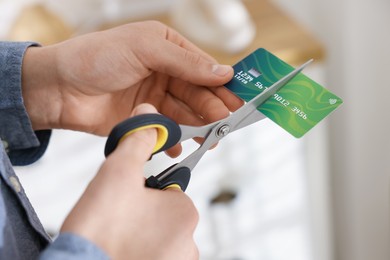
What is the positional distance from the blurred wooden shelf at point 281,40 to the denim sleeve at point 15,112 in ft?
1.66

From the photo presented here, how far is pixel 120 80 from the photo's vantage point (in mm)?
664

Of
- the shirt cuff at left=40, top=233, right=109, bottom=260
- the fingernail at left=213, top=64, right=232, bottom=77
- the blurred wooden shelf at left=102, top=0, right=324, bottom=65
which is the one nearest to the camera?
the shirt cuff at left=40, top=233, right=109, bottom=260

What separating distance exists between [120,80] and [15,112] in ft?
0.43

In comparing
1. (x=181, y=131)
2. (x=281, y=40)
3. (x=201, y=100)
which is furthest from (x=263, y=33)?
(x=181, y=131)

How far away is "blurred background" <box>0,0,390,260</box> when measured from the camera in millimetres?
1147

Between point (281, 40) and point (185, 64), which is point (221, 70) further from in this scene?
point (281, 40)

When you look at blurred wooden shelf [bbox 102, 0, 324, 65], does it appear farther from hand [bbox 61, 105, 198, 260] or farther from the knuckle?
hand [bbox 61, 105, 198, 260]

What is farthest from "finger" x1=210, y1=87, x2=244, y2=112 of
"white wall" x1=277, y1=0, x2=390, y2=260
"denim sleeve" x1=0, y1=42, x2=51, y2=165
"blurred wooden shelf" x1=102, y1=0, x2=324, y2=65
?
"white wall" x1=277, y1=0, x2=390, y2=260

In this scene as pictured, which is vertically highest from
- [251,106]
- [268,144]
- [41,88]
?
[251,106]

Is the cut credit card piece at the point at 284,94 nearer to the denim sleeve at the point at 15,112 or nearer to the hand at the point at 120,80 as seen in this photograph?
the hand at the point at 120,80

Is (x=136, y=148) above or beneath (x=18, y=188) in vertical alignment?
above

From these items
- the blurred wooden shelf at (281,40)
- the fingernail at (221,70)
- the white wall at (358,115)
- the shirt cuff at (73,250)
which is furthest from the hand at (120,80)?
the white wall at (358,115)

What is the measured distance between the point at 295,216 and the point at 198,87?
695 mm

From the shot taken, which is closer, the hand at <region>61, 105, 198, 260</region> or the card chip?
the hand at <region>61, 105, 198, 260</region>
